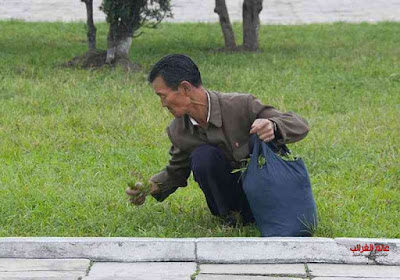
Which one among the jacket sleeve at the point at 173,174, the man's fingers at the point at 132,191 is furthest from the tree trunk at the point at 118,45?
the man's fingers at the point at 132,191

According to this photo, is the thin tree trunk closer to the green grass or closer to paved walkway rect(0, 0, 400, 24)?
the green grass

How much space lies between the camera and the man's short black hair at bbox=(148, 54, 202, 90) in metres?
5.45

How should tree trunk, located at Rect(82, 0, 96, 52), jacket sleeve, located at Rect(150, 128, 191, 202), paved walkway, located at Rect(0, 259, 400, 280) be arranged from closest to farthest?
paved walkway, located at Rect(0, 259, 400, 280)
jacket sleeve, located at Rect(150, 128, 191, 202)
tree trunk, located at Rect(82, 0, 96, 52)

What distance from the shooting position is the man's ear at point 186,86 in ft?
17.9

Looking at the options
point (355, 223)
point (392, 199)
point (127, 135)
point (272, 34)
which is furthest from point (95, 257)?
point (272, 34)

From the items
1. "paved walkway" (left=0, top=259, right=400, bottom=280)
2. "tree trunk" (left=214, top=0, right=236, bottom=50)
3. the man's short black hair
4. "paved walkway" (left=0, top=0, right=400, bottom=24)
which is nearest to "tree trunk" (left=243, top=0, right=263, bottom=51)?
"tree trunk" (left=214, top=0, right=236, bottom=50)

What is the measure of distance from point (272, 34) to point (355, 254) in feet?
37.1

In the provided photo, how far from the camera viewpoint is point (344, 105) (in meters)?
9.78

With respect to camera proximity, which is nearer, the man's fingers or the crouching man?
the crouching man

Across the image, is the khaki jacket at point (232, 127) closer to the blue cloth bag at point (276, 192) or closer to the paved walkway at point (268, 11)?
the blue cloth bag at point (276, 192)

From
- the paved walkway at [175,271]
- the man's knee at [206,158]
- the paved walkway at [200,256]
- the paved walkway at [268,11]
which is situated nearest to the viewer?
the paved walkway at [175,271]

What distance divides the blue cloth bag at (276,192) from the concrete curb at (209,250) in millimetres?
303

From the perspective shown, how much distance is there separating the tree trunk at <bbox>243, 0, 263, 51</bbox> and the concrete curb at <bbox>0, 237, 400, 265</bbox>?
8655 mm

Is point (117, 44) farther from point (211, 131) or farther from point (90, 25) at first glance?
point (211, 131)
